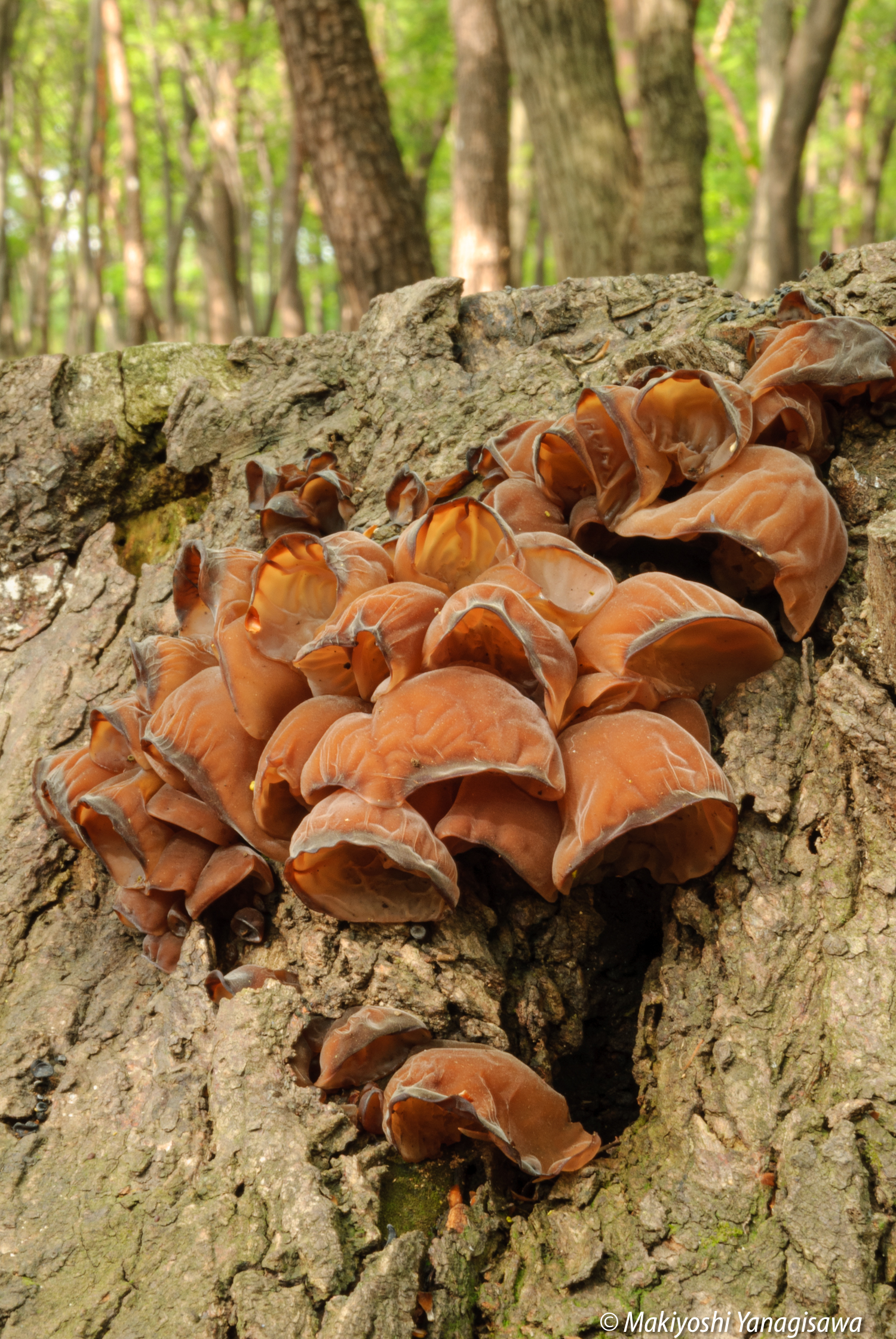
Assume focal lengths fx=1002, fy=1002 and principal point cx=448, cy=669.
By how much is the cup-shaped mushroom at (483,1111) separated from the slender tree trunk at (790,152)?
5618 millimetres

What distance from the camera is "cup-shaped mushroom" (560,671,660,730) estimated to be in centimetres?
164

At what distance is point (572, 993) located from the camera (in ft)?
6.00

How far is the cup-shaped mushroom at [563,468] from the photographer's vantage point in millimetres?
1976

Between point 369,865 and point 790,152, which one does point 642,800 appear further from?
point 790,152

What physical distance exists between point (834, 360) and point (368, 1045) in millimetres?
1483

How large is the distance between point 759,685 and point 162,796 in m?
1.12

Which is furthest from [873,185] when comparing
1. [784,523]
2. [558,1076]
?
[558,1076]

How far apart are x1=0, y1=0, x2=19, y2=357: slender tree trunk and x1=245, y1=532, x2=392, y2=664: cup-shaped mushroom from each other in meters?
6.26

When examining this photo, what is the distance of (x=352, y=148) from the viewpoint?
214 inches

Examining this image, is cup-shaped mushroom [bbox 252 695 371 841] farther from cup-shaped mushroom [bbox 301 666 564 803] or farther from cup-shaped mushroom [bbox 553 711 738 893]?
cup-shaped mushroom [bbox 553 711 738 893]

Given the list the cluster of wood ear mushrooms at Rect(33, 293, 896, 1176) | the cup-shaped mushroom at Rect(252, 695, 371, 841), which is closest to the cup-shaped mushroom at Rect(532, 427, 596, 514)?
the cluster of wood ear mushrooms at Rect(33, 293, 896, 1176)

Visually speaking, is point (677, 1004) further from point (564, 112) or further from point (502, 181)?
point (502, 181)

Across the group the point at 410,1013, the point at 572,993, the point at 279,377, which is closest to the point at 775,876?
the point at 572,993

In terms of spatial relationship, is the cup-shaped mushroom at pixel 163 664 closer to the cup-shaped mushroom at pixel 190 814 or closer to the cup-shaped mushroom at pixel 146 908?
the cup-shaped mushroom at pixel 190 814
